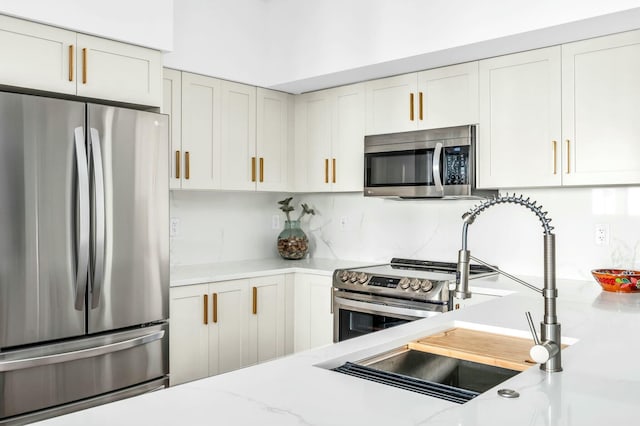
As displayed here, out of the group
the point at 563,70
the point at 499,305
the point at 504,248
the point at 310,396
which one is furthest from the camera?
the point at 504,248

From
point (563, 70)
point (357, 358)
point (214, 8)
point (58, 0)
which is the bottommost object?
point (357, 358)

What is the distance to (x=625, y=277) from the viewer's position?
101 inches

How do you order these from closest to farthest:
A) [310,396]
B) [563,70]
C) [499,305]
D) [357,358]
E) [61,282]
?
[310,396] < [357,358] < [499,305] < [61,282] < [563,70]

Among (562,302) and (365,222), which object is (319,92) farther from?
(562,302)

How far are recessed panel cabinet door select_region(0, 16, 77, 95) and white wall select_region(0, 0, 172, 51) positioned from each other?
0.15 feet

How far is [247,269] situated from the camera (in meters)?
3.75

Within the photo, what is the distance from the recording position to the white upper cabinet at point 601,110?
274 centimetres

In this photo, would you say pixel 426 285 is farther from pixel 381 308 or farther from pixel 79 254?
pixel 79 254

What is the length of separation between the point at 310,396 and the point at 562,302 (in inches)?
60.8

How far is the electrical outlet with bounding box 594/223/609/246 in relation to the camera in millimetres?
3084

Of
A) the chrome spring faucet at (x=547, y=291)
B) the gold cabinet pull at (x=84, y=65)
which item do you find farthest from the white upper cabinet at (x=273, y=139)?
the chrome spring faucet at (x=547, y=291)

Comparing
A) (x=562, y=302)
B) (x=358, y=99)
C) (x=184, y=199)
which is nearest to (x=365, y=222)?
(x=358, y=99)

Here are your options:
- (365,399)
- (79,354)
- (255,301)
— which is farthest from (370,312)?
(365,399)

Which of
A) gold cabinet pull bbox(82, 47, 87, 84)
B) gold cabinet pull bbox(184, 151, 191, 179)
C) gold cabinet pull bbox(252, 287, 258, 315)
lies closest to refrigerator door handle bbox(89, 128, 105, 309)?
gold cabinet pull bbox(82, 47, 87, 84)
